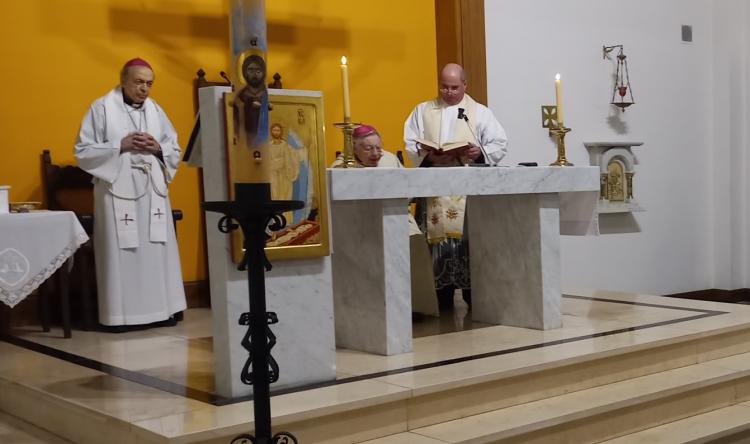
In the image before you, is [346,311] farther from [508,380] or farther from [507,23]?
[507,23]

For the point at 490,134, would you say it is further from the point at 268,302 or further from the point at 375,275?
the point at 268,302

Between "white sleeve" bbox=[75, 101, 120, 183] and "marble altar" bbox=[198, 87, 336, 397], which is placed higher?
Answer: "white sleeve" bbox=[75, 101, 120, 183]

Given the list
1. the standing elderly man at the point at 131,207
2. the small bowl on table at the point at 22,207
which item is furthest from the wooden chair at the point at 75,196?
the small bowl on table at the point at 22,207

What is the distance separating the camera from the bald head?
21.3 feet

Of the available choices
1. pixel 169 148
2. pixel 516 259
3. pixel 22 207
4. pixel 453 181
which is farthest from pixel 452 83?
pixel 22 207

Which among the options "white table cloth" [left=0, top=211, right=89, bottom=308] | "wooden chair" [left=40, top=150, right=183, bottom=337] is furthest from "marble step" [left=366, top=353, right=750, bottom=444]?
"wooden chair" [left=40, top=150, right=183, bottom=337]

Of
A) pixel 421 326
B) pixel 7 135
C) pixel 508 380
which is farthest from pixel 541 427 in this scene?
pixel 7 135

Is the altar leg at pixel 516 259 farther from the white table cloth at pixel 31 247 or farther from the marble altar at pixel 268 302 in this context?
the white table cloth at pixel 31 247

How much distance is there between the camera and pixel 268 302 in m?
4.02

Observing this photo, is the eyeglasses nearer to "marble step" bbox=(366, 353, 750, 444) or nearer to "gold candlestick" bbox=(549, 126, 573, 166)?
"gold candlestick" bbox=(549, 126, 573, 166)

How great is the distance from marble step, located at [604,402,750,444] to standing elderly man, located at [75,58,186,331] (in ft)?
10.2

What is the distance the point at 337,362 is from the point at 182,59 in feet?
11.9

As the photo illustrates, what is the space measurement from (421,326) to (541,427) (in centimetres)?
170

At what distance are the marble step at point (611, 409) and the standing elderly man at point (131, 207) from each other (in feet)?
8.75
